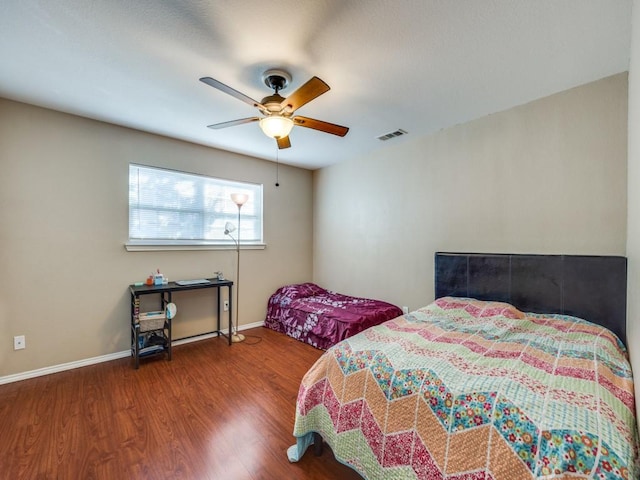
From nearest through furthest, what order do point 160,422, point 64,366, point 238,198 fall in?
point 160,422, point 64,366, point 238,198

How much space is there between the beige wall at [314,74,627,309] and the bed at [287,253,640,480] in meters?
0.38

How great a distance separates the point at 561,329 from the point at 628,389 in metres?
0.77

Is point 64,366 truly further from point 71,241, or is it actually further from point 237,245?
point 237,245

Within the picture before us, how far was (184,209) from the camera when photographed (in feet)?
11.4

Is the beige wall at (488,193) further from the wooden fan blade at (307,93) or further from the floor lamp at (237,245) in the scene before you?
the wooden fan blade at (307,93)

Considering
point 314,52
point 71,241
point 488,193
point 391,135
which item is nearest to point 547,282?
point 488,193

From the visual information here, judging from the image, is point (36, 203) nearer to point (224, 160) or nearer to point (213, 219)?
point (213, 219)

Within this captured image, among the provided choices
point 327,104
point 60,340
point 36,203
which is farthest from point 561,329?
point 36,203

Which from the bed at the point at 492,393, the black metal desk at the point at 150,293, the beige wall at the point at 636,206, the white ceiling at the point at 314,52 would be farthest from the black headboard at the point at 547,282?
the black metal desk at the point at 150,293

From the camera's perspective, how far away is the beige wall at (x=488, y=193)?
7.07 feet

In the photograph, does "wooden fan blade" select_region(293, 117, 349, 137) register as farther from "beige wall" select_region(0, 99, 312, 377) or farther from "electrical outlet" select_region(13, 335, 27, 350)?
"electrical outlet" select_region(13, 335, 27, 350)

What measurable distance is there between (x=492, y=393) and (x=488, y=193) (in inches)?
84.9

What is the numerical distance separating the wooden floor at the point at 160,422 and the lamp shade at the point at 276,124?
207 centimetres

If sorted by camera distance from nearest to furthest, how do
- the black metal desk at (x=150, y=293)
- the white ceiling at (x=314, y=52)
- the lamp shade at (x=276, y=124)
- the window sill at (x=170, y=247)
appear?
the white ceiling at (x=314, y=52) → the lamp shade at (x=276, y=124) → the black metal desk at (x=150, y=293) → the window sill at (x=170, y=247)
